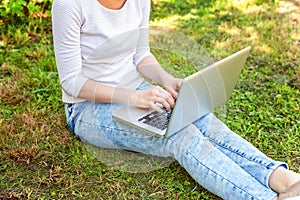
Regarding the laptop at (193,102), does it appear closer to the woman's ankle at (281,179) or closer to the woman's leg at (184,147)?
the woman's leg at (184,147)

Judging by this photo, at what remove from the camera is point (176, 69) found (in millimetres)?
2174

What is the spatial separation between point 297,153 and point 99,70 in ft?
2.89

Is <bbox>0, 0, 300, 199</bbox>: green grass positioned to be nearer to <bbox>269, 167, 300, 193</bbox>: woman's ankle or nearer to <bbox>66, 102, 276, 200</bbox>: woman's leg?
<bbox>66, 102, 276, 200</bbox>: woman's leg

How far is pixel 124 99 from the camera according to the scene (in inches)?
70.2

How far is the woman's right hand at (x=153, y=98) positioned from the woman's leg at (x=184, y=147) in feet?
0.35

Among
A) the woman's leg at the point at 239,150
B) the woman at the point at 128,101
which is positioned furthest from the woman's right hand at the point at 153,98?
the woman's leg at the point at 239,150

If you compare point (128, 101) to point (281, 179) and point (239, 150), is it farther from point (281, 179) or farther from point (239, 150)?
point (281, 179)

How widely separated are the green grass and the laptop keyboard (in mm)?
229

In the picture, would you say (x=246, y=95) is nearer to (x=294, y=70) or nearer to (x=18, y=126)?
(x=294, y=70)

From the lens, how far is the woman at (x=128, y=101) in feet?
5.49

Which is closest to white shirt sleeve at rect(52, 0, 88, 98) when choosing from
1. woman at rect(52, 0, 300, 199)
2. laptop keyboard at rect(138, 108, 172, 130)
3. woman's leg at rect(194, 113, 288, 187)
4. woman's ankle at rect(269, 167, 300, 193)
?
woman at rect(52, 0, 300, 199)

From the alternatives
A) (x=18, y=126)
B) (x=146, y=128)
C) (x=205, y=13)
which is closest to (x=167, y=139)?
(x=146, y=128)

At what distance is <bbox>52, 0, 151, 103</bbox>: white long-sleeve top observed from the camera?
1.70 metres

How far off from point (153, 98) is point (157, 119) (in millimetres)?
100
